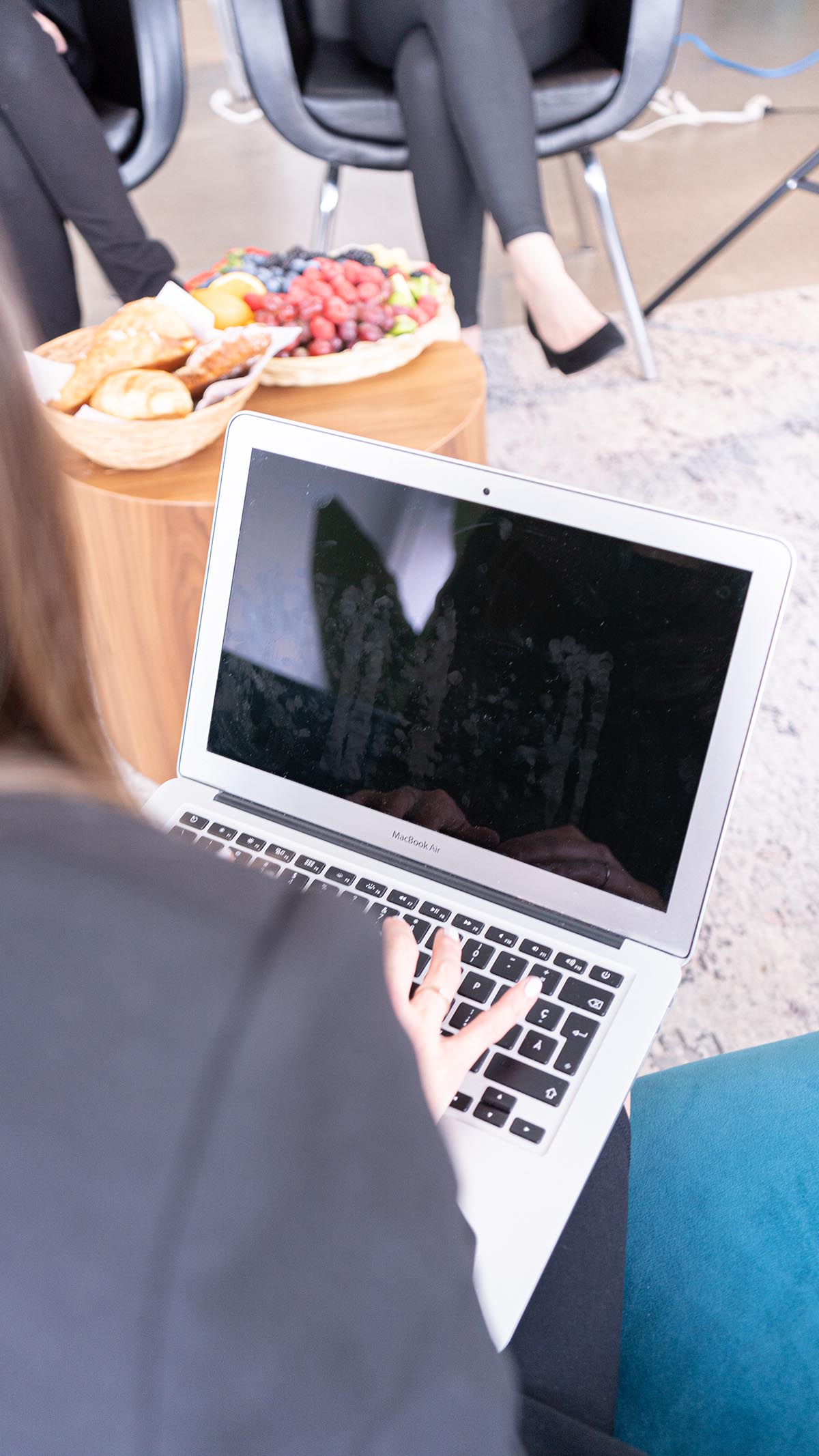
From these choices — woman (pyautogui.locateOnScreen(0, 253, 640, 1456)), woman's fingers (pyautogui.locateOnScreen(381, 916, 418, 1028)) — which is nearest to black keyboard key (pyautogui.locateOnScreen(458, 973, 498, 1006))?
woman's fingers (pyautogui.locateOnScreen(381, 916, 418, 1028))

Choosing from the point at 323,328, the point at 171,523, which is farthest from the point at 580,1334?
the point at 323,328

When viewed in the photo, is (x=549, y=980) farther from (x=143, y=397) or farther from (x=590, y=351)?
(x=590, y=351)

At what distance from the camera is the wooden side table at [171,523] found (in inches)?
43.6

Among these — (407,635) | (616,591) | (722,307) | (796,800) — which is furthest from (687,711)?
(722,307)

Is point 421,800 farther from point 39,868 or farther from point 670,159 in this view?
point 670,159

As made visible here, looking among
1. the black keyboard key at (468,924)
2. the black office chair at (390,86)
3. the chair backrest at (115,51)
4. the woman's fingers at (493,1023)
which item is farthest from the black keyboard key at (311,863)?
the chair backrest at (115,51)

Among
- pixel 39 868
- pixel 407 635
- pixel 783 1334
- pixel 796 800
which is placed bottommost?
pixel 796 800

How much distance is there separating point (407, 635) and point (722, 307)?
1.84m

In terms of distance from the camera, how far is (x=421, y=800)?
0.75 metres

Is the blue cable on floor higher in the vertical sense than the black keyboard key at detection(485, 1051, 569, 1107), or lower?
higher

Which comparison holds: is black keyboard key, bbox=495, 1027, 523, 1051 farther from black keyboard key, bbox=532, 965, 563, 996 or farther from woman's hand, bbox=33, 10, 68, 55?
woman's hand, bbox=33, 10, 68, 55

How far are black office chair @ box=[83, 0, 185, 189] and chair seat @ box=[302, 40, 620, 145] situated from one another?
0.79 feet

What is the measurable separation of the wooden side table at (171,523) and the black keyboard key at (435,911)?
1.66 ft

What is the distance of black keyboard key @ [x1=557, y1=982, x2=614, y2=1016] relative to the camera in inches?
26.4
